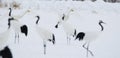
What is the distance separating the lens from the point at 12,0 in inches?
810

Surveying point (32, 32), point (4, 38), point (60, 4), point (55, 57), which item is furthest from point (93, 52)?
point (60, 4)

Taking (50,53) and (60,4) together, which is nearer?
(50,53)

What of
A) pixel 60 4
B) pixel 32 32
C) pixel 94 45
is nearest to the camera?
pixel 94 45

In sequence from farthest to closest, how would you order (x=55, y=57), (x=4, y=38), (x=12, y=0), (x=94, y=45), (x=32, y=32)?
(x=12, y=0), (x=32, y=32), (x=94, y=45), (x=55, y=57), (x=4, y=38)

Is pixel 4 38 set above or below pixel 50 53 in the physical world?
above

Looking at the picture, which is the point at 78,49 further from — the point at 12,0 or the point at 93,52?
the point at 12,0

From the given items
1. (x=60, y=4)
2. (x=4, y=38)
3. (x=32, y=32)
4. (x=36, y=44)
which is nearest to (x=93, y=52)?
(x=36, y=44)

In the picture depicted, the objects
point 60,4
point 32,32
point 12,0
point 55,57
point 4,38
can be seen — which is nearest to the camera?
point 4,38

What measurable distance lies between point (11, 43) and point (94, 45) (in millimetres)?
2258

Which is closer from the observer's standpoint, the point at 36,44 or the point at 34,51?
the point at 34,51

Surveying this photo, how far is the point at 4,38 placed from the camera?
595 cm

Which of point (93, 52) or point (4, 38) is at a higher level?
point (4, 38)

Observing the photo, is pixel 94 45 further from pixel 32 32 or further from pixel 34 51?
pixel 32 32

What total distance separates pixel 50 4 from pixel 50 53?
1225 cm
